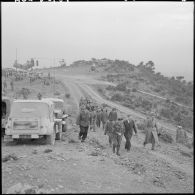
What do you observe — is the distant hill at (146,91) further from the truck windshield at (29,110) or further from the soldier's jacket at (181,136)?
the truck windshield at (29,110)

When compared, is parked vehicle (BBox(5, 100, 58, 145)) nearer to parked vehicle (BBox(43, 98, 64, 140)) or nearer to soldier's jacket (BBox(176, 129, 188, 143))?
parked vehicle (BBox(43, 98, 64, 140))

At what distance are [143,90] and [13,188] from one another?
6625cm

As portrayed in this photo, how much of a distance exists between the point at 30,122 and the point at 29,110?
652mm

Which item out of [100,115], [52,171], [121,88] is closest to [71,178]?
[52,171]

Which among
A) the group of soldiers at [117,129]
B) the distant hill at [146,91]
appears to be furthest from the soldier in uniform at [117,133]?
the distant hill at [146,91]

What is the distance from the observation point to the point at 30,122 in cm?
1917

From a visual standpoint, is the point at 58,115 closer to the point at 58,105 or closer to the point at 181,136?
the point at 58,105

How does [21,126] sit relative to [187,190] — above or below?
above

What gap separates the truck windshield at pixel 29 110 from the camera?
19.5 m

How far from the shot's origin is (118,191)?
1217 centimetres

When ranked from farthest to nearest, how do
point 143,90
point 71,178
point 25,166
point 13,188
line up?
point 143,90 < point 25,166 < point 71,178 < point 13,188

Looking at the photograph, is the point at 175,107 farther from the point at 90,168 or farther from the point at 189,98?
the point at 90,168

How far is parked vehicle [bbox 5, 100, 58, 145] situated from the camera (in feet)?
62.3

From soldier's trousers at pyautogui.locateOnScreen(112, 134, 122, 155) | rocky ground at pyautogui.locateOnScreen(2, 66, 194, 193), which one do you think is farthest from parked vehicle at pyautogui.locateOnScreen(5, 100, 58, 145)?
soldier's trousers at pyautogui.locateOnScreen(112, 134, 122, 155)
